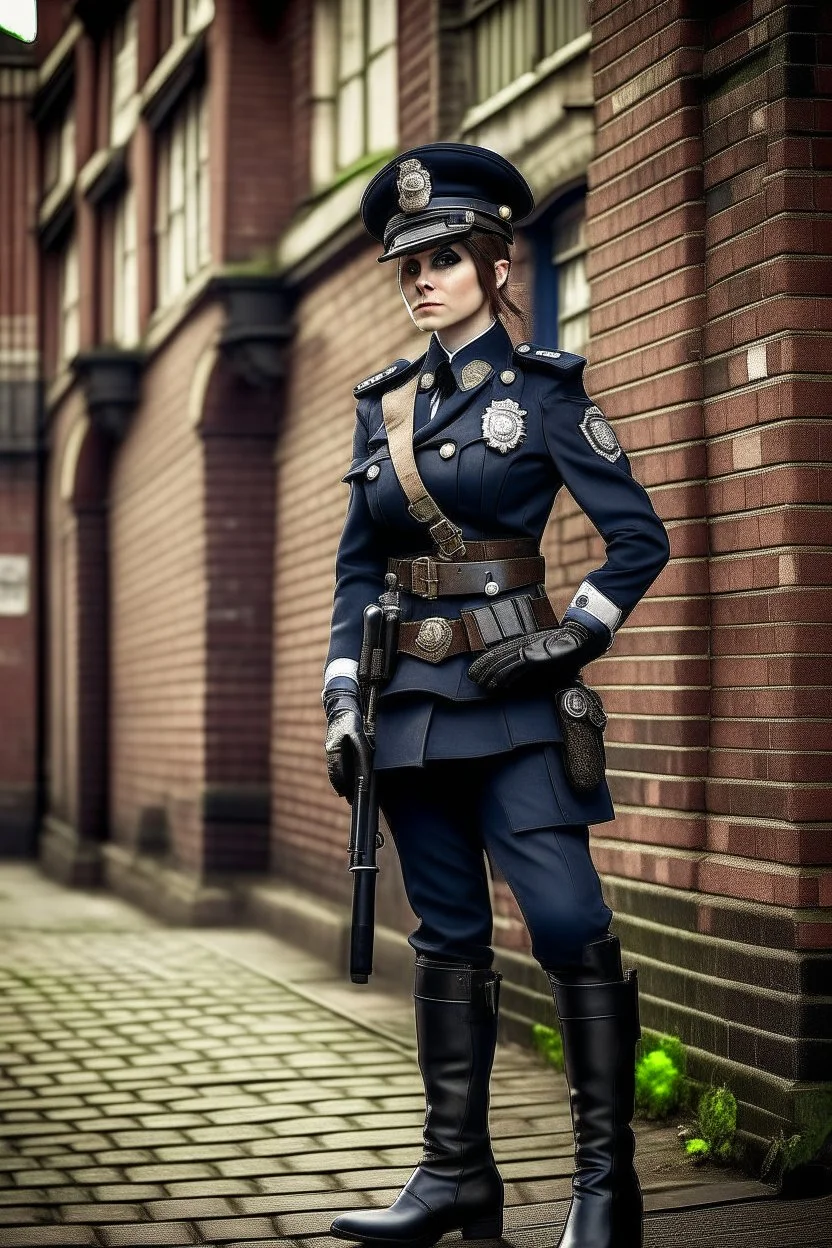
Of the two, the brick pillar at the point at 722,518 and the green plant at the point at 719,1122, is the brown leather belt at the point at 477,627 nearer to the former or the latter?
the brick pillar at the point at 722,518

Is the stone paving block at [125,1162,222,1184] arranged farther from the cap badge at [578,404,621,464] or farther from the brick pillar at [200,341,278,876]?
the brick pillar at [200,341,278,876]

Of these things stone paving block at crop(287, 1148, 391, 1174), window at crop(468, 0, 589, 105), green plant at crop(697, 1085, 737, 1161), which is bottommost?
stone paving block at crop(287, 1148, 391, 1174)

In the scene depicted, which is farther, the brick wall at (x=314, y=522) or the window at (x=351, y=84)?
the window at (x=351, y=84)

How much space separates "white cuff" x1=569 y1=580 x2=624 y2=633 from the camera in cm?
363

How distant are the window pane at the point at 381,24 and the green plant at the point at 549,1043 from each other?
4852mm

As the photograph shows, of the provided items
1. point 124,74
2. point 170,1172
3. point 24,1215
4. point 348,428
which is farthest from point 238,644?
point 24,1215

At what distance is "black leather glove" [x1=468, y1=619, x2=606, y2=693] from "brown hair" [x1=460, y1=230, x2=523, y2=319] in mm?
716

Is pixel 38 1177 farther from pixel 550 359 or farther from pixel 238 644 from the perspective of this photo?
pixel 238 644

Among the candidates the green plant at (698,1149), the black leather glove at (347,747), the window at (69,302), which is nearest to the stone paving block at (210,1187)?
the green plant at (698,1149)

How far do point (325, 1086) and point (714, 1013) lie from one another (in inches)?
57.9

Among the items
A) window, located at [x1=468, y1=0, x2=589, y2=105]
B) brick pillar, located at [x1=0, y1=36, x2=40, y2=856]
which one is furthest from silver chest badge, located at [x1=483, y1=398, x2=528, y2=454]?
brick pillar, located at [x1=0, y1=36, x2=40, y2=856]

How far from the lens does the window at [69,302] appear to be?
1625 cm

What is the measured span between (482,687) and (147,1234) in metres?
1.46

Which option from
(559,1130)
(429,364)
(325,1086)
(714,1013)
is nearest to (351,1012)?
(325,1086)
